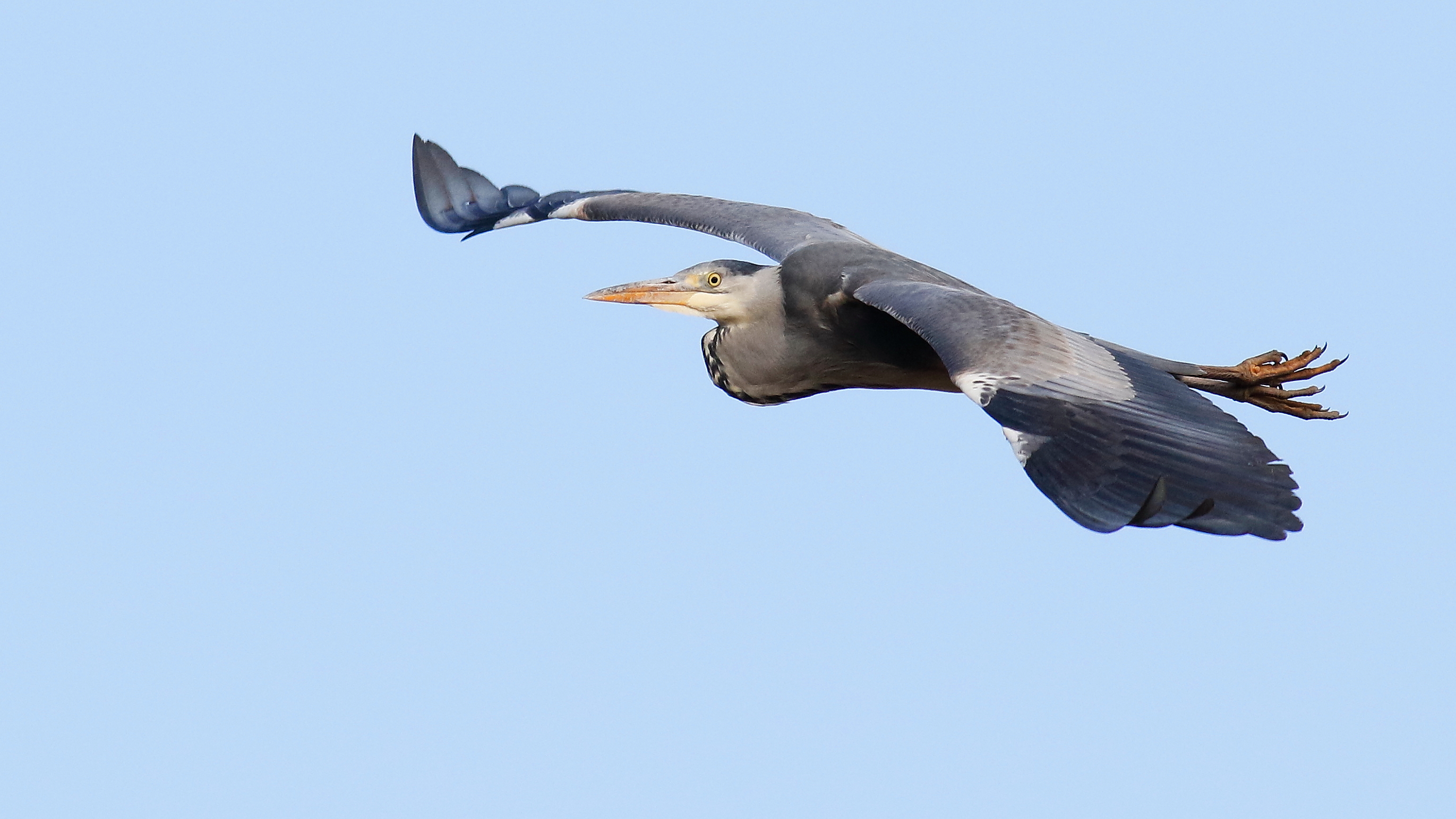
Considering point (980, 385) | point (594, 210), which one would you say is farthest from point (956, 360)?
point (594, 210)

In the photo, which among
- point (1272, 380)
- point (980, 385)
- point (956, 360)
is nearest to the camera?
point (980, 385)

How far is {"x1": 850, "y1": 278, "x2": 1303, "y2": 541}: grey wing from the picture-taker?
21.1 ft

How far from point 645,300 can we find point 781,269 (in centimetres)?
79

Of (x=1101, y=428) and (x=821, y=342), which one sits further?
(x=821, y=342)

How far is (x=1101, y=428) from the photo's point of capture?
271 inches

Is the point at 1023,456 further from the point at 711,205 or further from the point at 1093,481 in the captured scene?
the point at 711,205

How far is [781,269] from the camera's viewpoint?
8.96 meters

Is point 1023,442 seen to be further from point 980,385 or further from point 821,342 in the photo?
point 821,342

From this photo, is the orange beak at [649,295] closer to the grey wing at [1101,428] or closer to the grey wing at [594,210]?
the grey wing at [594,210]

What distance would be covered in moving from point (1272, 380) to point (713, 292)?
2.95m

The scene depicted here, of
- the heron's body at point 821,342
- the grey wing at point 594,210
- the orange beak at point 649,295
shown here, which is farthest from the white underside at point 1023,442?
the orange beak at point 649,295

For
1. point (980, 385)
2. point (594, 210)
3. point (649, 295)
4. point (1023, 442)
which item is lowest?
point (1023, 442)

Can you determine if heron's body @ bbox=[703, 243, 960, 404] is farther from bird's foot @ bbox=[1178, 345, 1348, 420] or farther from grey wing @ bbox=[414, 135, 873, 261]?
bird's foot @ bbox=[1178, 345, 1348, 420]

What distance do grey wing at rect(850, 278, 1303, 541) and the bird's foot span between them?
1.02 m
